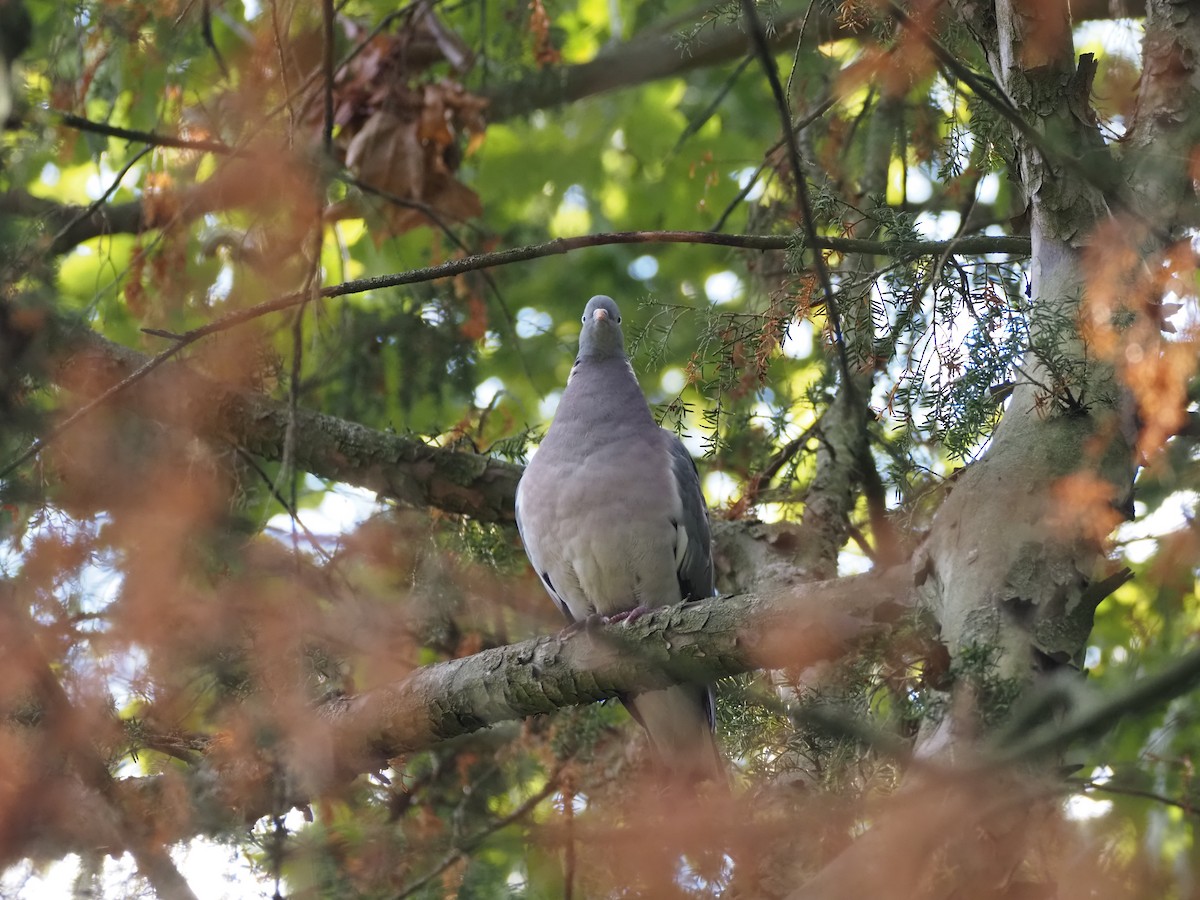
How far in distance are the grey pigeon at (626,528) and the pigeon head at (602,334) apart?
0.38m

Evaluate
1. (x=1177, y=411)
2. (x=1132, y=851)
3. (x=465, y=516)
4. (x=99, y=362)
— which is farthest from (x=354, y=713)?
(x=1177, y=411)

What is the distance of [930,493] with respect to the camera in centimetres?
381

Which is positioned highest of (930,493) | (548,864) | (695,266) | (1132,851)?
(695,266)

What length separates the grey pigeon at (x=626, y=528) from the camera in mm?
4598

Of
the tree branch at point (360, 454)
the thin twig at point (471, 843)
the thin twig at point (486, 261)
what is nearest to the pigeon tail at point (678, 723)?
the thin twig at point (471, 843)

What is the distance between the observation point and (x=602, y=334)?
5.30 metres

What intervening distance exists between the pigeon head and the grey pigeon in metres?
0.38

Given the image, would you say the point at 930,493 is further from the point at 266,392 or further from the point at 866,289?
the point at 266,392

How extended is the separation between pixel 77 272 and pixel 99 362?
10.3 feet

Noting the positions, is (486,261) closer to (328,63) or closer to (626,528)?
(328,63)

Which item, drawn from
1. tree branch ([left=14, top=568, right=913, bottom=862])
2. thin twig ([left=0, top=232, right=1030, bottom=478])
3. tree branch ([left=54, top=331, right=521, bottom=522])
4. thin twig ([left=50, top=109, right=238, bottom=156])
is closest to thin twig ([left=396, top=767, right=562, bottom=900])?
tree branch ([left=14, top=568, right=913, bottom=862])

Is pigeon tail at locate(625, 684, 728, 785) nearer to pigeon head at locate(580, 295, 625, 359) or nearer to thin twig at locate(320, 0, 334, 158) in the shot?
pigeon head at locate(580, 295, 625, 359)

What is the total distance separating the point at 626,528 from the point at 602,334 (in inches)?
42.9

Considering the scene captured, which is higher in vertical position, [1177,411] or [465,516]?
[465,516]
